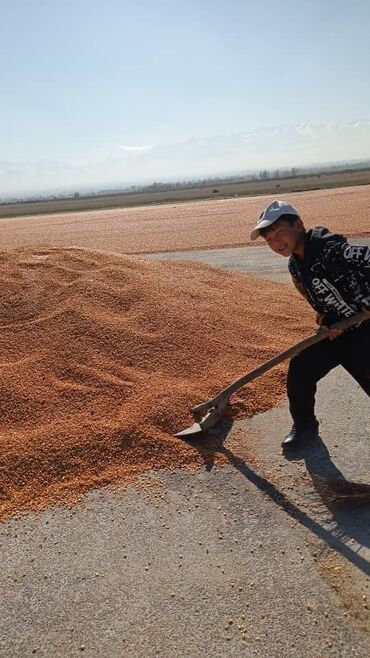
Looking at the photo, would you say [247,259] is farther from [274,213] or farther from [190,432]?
[274,213]

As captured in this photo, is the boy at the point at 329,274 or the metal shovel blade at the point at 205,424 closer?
the boy at the point at 329,274

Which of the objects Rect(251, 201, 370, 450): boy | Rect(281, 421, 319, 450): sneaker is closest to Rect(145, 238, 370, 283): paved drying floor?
Rect(281, 421, 319, 450): sneaker

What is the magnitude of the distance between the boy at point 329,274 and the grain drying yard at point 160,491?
73 cm

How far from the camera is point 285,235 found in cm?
286

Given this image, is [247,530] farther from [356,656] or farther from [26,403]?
[26,403]

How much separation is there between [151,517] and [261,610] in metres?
0.85

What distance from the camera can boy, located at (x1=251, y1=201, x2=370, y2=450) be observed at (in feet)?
9.21

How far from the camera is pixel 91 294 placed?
5500 mm

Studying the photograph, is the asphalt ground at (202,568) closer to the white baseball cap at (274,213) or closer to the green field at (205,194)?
the white baseball cap at (274,213)

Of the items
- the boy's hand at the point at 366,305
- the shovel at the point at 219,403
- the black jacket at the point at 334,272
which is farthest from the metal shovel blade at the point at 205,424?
the boy's hand at the point at 366,305

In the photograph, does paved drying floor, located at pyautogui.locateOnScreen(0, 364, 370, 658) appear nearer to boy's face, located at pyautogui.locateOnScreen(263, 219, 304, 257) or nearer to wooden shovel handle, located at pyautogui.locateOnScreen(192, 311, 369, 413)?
wooden shovel handle, located at pyautogui.locateOnScreen(192, 311, 369, 413)

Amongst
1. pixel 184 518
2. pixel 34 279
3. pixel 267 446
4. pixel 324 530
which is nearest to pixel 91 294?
pixel 34 279

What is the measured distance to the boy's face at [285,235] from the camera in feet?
9.31

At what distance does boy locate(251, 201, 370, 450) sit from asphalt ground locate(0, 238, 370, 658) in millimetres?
725
